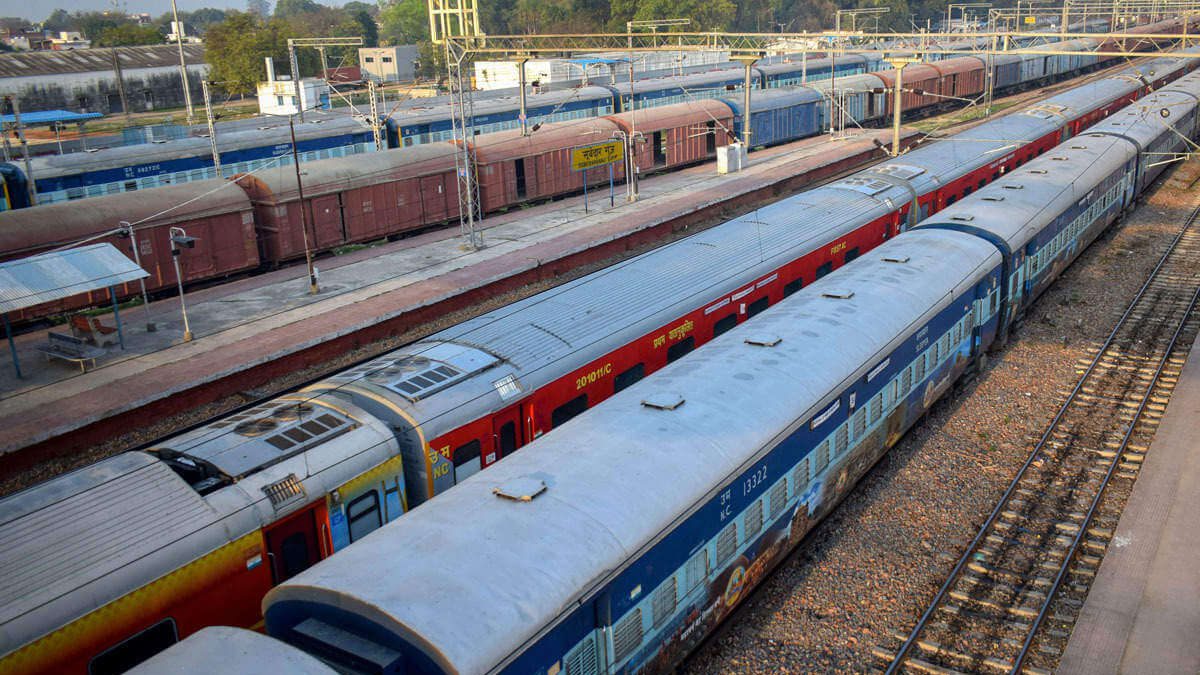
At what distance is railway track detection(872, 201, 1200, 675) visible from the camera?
1288cm

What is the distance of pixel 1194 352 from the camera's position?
920 inches

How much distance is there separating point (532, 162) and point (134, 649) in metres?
34.7

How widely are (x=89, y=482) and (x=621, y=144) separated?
36.1 metres

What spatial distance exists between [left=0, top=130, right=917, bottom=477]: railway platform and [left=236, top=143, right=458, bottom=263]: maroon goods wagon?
90 centimetres

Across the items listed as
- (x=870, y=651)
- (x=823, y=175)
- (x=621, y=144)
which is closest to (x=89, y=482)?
(x=870, y=651)

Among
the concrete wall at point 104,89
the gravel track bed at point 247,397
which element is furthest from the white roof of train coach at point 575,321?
the concrete wall at point 104,89

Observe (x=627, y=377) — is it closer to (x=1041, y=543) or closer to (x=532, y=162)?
(x=1041, y=543)

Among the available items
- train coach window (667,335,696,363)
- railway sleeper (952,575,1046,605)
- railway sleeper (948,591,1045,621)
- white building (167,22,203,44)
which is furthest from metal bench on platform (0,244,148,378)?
white building (167,22,203,44)

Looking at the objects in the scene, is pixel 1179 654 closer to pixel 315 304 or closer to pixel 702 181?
pixel 315 304

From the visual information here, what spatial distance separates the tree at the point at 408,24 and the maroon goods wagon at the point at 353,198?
119 m

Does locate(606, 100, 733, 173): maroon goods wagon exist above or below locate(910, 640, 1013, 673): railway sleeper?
above

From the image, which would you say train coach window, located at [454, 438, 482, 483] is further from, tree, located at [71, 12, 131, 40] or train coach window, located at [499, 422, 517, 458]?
tree, located at [71, 12, 131, 40]

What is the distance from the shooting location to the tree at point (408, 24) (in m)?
158

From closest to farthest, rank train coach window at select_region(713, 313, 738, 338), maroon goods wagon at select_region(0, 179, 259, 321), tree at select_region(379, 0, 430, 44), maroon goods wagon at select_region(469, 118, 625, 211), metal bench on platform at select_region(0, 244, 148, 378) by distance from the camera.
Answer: train coach window at select_region(713, 313, 738, 338) → metal bench on platform at select_region(0, 244, 148, 378) → maroon goods wagon at select_region(0, 179, 259, 321) → maroon goods wagon at select_region(469, 118, 625, 211) → tree at select_region(379, 0, 430, 44)
